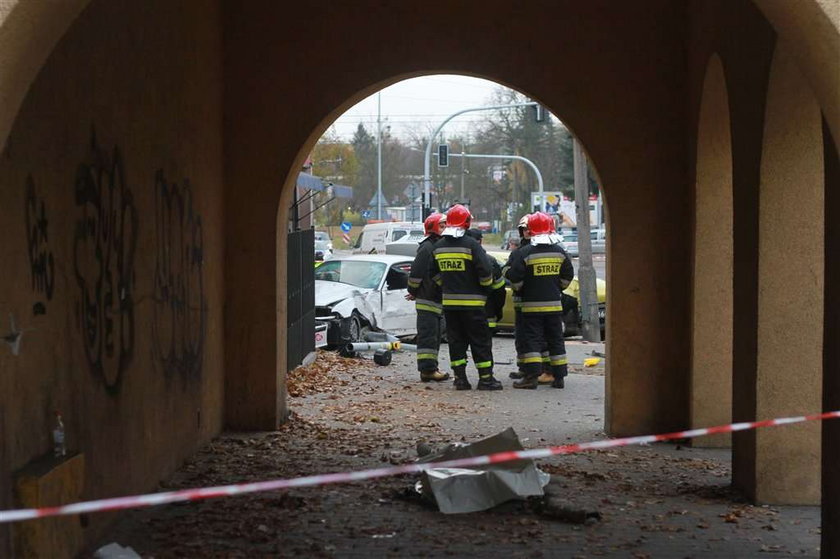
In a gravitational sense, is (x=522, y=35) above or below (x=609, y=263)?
above

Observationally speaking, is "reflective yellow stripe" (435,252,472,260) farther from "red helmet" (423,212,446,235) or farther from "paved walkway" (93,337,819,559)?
"paved walkway" (93,337,819,559)

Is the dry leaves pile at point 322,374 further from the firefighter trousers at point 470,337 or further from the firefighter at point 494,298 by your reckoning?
the firefighter at point 494,298

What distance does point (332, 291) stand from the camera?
20.7m

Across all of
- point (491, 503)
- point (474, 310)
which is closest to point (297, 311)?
point (474, 310)

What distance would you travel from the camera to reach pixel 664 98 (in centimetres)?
1100

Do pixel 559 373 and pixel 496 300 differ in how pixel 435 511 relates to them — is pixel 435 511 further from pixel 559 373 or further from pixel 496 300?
pixel 559 373

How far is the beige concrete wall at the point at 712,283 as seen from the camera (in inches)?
409

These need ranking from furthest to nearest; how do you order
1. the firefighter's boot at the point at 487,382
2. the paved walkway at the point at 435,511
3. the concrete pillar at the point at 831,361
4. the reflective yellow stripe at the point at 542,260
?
1. the firefighter's boot at the point at 487,382
2. the reflective yellow stripe at the point at 542,260
3. the paved walkway at the point at 435,511
4. the concrete pillar at the point at 831,361

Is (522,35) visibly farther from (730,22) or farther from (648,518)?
(648,518)

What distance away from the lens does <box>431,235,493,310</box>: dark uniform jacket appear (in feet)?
48.5

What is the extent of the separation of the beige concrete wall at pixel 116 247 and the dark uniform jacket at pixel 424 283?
503 cm

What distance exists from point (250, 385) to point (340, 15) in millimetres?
3560

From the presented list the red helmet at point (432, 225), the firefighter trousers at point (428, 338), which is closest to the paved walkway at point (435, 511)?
the firefighter trousers at point (428, 338)

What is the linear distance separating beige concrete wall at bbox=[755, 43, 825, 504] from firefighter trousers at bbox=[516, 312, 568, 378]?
23.1 feet
